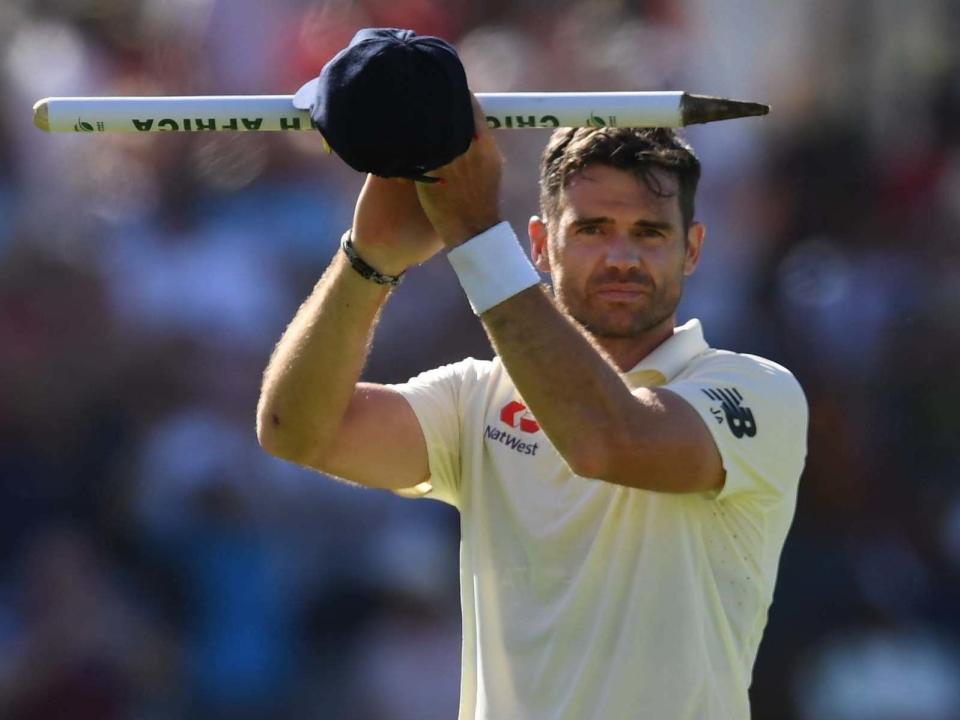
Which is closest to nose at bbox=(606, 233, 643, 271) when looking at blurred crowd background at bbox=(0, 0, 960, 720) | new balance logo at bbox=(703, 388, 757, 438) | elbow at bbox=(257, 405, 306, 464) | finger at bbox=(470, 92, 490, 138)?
new balance logo at bbox=(703, 388, 757, 438)

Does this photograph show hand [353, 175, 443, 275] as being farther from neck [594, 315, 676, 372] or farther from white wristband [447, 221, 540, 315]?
neck [594, 315, 676, 372]

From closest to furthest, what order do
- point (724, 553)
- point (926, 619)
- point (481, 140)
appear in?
point (481, 140) < point (724, 553) < point (926, 619)

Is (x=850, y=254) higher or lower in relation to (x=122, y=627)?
higher

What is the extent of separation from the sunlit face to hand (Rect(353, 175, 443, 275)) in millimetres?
345

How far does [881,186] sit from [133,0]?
99.5 inches

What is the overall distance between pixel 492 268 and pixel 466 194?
12cm

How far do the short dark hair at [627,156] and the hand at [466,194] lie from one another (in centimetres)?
47

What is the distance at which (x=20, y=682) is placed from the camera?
15.5 ft

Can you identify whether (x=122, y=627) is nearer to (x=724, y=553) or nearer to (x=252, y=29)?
(x=252, y=29)

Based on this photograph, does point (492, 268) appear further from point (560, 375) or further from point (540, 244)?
point (540, 244)

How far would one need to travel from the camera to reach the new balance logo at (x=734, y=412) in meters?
2.52

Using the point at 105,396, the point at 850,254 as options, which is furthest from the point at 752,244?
the point at 105,396

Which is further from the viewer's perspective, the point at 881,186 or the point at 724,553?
the point at 881,186

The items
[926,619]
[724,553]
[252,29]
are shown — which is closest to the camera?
[724,553]
